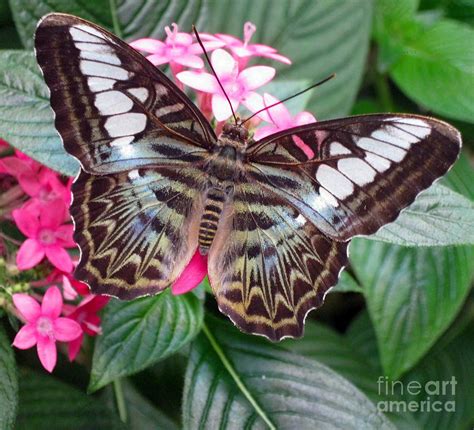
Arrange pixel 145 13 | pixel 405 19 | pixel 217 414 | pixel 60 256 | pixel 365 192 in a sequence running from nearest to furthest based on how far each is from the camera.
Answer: pixel 365 192 → pixel 60 256 → pixel 217 414 → pixel 145 13 → pixel 405 19

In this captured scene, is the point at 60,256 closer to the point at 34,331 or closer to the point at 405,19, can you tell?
the point at 34,331

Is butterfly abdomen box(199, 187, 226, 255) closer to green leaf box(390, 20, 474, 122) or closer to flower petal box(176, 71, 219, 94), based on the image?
flower petal box(176, 71, 219, 94)

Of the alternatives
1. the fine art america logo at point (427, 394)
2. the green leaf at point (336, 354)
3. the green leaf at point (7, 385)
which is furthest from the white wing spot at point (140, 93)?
the fine art america logo at point (427, 394)

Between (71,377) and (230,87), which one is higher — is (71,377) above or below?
below

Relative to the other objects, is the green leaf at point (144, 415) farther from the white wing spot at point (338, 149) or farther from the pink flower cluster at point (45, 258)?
the white wing spot at point (338, 149)

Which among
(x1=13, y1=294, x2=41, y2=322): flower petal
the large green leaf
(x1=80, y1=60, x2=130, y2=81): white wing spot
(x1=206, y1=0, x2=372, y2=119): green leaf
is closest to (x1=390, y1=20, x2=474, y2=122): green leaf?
(x1=206, y1=0, x2=372, y2=119): green leaf

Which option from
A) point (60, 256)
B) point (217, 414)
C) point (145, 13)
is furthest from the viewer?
point (145, 13)

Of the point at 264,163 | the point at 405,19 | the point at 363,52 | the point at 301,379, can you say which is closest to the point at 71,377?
the point at 301,379
